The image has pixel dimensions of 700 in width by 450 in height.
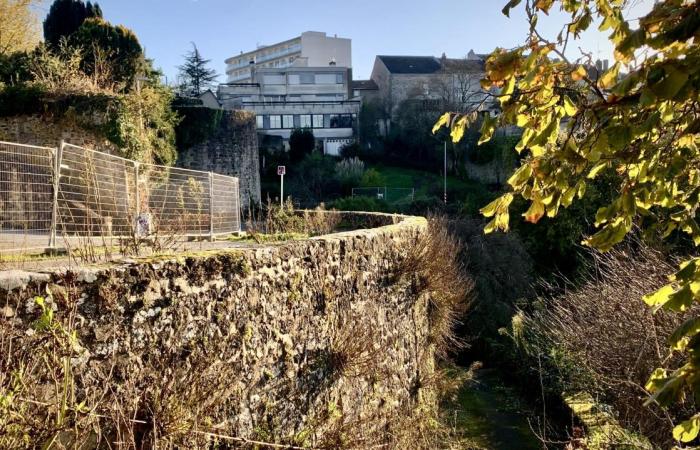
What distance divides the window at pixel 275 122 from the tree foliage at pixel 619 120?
49.3 m

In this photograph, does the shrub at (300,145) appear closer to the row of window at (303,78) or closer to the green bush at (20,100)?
the row of window at (303,78)

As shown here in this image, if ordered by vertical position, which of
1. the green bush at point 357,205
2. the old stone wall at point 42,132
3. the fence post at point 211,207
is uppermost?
the old stone wall at point 42,132

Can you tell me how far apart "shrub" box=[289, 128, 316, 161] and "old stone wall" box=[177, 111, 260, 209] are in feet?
55.1

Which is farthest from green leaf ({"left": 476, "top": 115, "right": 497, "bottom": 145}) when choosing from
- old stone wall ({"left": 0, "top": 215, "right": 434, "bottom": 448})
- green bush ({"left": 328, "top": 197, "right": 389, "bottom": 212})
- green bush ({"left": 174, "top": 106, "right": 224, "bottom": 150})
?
green bush ({"left": 328, "top": 197, "right": 389, "bottom": 212})

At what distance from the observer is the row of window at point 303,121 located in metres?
50.9

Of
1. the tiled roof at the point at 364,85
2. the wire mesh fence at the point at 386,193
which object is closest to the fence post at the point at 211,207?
the wire mesh fence at the point at 386,193

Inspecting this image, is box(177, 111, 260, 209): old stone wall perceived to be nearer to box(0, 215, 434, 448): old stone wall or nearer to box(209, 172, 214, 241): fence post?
box(209, 172, 214, 241): fence post

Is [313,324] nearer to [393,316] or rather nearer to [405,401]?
[393,316]

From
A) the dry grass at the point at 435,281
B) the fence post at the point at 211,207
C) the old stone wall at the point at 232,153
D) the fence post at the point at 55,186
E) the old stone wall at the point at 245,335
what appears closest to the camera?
the old stone wall at the point at 245,335

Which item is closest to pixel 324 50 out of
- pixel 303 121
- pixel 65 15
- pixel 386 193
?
pixel 303 121

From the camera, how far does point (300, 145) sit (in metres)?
43.9

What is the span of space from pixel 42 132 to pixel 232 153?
37.1ft

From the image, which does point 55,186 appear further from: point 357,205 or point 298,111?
point 298,111

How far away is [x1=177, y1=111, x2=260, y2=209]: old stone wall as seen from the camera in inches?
906
